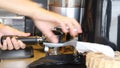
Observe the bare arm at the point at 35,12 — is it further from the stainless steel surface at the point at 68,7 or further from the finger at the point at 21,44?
the stainless steel surface at the point at 68,7

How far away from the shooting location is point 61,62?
2.76 feet

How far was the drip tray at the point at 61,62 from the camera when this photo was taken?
818 mm

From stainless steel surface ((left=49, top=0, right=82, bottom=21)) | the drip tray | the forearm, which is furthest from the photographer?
stainless steel surface ((left=49, top=0, right=82, bottom=21))

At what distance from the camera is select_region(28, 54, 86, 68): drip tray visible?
2.68 feet

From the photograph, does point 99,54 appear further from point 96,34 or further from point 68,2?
point 68,2

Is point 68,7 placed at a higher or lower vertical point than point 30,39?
higher

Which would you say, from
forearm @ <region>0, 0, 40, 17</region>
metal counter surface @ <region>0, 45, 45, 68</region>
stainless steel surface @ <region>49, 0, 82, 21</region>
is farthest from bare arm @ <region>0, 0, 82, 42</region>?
stainless steel surface @ <region>49, 0, 82, 21</region>

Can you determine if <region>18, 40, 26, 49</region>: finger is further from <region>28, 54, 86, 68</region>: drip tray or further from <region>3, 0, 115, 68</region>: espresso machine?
<region>28, 54, 86, 68</region>: drip tray

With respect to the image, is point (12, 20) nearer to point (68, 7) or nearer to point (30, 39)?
point (68, 7)

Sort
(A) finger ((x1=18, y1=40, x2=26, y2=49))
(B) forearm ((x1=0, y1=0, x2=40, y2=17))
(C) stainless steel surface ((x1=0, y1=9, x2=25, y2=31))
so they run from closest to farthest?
(B) forearm ((x1=0, y1=0, x2=40, y2=17)), (A) finger ((x1=18, y1=40, x2=26, y2=49)), (C) stainless steel surface ((x1=0, y1=9, x2=25, y2=31))

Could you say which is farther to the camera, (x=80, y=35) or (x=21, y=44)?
(x=80, y=35)

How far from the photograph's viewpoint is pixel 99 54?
2.02ft

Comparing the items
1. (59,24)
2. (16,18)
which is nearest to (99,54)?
(59,24)

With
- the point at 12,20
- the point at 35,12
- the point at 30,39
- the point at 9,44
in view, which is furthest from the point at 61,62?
the point at 12,20
